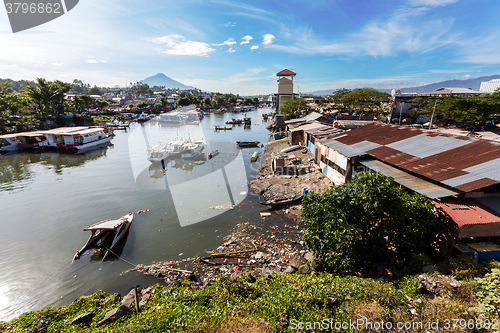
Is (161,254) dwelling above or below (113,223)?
below

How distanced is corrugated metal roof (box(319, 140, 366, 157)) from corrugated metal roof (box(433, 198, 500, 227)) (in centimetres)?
552

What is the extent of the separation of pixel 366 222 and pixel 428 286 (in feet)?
7.13

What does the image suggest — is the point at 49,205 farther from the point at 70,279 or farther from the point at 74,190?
the point at 70,279

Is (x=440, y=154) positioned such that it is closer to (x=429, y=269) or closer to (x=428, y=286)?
(x=429, y=269)

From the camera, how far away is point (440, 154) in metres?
10.3

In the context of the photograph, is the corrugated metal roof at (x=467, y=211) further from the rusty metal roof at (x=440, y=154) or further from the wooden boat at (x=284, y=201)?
the wooden boat at (x=284, y=201)

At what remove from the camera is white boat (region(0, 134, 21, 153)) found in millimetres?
31812

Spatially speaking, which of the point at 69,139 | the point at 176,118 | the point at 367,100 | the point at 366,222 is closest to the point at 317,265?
the point at 366,222

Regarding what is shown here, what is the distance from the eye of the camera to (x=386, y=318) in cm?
498

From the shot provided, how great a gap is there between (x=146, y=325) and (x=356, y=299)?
557 centimetres

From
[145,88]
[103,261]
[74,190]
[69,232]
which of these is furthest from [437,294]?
[145,88]

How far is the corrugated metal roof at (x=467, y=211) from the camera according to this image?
22.0 ft

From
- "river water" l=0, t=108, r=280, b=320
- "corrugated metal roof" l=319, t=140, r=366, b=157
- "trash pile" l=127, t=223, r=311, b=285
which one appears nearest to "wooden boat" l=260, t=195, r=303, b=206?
"river water" l=0, t=108, r=280, b=320

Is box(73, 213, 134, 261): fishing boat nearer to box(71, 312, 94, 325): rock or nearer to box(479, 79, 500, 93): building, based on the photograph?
box(71, 312, 94, 325): rock
